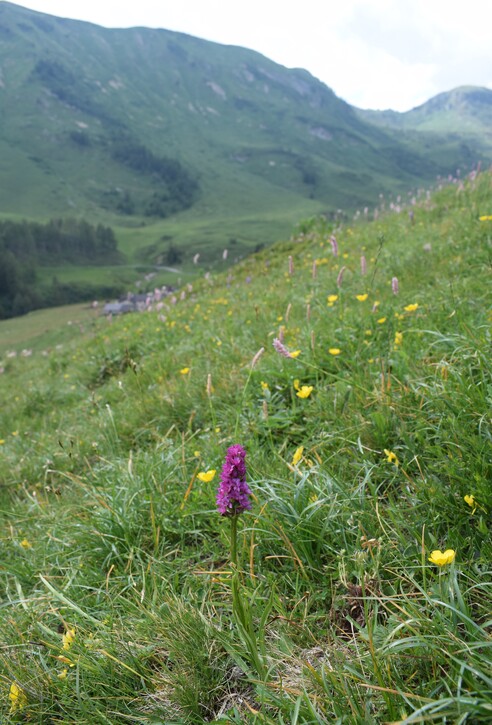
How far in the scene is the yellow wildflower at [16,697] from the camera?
211cm

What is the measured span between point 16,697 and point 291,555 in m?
1.37

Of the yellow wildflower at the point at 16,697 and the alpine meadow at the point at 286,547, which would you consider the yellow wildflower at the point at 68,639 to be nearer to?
the alpine meadow at the point at 286,547

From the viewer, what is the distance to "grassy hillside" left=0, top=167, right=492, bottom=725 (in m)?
1.80

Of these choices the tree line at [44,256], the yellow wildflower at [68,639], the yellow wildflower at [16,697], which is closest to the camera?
the yellow wildflower at [16,697]

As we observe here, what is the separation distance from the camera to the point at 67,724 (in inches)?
78.0

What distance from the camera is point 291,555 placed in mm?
2492

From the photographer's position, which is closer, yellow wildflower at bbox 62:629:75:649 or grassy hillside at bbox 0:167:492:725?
grassy hillside at bbox 0:167:492:725

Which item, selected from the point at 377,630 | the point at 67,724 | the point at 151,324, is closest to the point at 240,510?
the point at 377,630

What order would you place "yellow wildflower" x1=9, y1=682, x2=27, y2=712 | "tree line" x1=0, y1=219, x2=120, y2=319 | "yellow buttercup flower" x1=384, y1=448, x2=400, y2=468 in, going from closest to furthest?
1. "yellow wildflower" x1=9, y1=682, x2=27, y2=712
2. "yellow buttercup flower" x1=384, y1=448, x2=400, y2=468
3. "tree line" x1=0, y1=219, x2=120, y2=319

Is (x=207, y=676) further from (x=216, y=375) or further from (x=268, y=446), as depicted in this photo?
(x=216, y=375)

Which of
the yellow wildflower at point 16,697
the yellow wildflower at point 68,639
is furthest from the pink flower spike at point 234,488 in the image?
the yellow wildflower at point 16,697

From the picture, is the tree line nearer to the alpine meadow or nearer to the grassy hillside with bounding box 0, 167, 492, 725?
the alpine meadow

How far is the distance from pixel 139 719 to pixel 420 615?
3.85ft

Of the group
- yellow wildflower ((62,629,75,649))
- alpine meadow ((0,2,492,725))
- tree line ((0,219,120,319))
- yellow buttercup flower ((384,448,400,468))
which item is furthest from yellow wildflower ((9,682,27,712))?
tree line ((0,219,120,319))
